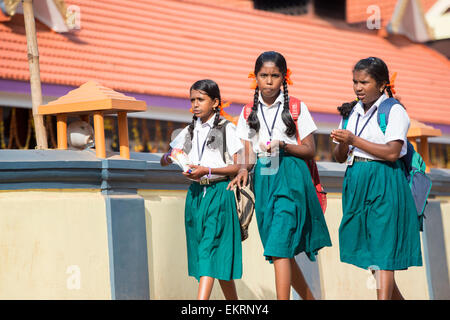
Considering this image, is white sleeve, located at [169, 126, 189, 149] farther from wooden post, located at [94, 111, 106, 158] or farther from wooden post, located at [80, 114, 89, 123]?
wooden post, located at [80, 114, 89, 123]

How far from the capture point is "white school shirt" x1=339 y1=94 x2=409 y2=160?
16.2ft

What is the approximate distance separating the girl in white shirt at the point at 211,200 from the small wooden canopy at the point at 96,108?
87 cm

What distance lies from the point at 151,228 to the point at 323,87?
20.1 ft

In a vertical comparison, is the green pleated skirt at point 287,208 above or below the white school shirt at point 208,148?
below

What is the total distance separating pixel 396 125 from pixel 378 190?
0.45m

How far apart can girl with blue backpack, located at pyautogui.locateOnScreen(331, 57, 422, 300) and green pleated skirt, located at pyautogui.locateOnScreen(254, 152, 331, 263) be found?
0.22 metres

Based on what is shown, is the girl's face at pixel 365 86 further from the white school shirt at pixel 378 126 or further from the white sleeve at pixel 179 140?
the white sleeve at pixel 179 140

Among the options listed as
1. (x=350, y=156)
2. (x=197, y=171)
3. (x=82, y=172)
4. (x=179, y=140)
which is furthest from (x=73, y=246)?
(x=350, y=156)

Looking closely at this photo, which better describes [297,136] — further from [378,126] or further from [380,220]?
[380,220]

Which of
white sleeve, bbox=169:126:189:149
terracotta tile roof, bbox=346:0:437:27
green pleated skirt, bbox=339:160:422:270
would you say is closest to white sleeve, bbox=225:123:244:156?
white sleeve, bbox=169:126:189:149

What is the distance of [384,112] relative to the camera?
4992mm

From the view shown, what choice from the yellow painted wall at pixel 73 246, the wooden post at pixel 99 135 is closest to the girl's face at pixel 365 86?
the yellow painted wall at pixel 73 246

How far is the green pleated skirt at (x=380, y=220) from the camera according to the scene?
4.95 metres
